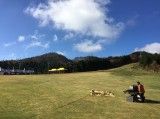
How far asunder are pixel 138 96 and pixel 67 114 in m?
12.8

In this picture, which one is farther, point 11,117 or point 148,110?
point 148,110

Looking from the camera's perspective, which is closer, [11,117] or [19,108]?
[11,117]

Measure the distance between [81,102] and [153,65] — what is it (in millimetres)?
99814

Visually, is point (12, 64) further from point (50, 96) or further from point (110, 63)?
Result: point (50, 96)

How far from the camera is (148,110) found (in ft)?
106

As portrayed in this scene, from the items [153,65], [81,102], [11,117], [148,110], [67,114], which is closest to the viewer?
[11,117]

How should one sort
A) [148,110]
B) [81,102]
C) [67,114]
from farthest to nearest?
[81,102], [148,110], [67,114]

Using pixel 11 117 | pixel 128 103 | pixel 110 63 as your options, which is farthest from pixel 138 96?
pixel 110 63

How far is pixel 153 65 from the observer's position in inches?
5162

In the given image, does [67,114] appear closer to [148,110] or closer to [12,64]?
[148,110]

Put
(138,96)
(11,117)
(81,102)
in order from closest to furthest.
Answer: (11,117)
(81,102)
(138,96)

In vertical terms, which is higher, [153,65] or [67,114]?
[153,65]

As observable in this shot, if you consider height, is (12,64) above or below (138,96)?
above

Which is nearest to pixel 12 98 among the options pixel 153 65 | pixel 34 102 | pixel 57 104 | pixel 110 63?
pixel 34 102
